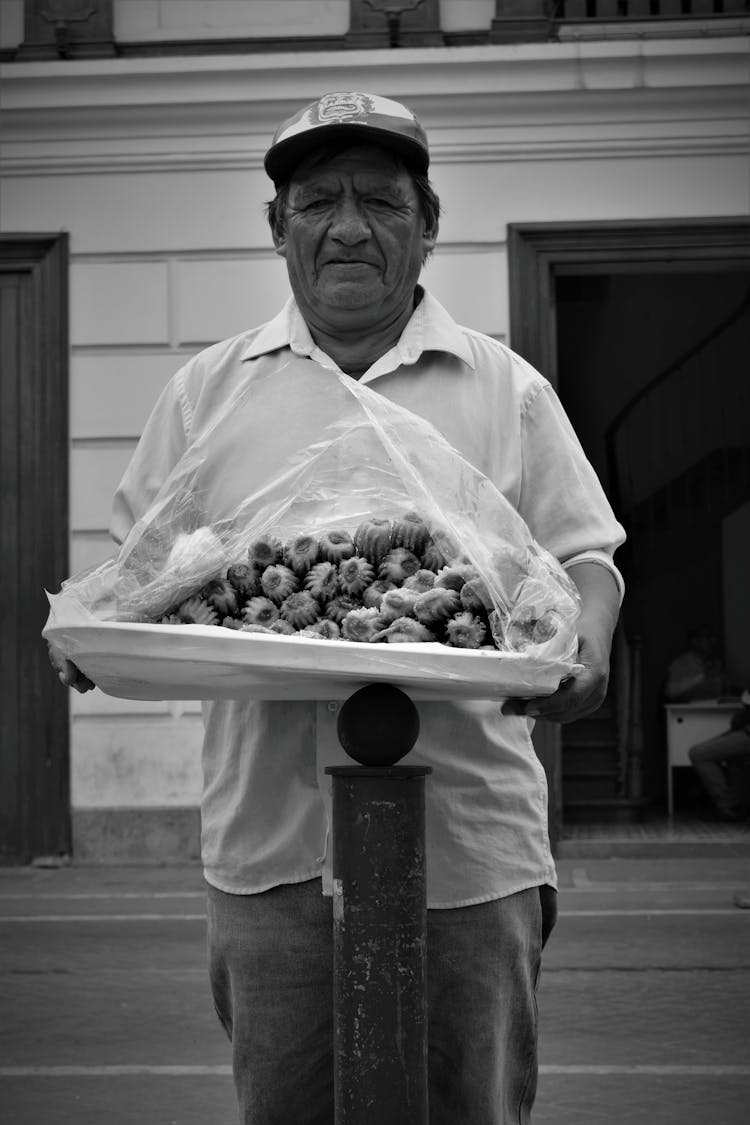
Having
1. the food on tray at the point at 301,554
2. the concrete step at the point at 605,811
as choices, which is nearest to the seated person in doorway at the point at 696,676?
the concrete step at the point at 605,811

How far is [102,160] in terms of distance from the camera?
8.34m

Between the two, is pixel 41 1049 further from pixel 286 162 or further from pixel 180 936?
pixel 286 162

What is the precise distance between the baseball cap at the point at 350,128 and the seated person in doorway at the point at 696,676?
8898mm

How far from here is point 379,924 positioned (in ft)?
5.66

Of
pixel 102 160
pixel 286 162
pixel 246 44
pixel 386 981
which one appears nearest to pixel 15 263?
pixel 102 160

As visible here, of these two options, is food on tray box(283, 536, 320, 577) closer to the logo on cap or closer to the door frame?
the logo on cap

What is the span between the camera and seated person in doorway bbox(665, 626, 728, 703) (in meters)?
10.7

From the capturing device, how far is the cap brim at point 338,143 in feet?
6.77

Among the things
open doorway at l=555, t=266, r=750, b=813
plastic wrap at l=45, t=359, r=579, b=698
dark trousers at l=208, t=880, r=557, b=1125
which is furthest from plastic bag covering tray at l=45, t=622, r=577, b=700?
open doorway at l=555, t=266, r=750, b=813

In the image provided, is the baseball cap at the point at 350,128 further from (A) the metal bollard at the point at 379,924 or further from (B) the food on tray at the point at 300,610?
(A) the metal bollard at the point at 379,924

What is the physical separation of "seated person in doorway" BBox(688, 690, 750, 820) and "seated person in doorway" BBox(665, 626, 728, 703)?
2.61 ft

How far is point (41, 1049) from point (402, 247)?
3457 mm

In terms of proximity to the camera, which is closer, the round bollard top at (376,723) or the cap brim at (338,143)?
the round bollard top at (376,723)

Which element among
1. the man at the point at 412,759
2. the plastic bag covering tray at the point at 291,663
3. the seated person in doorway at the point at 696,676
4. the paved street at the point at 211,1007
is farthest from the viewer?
the seated person in doorway at the point at 696,676
